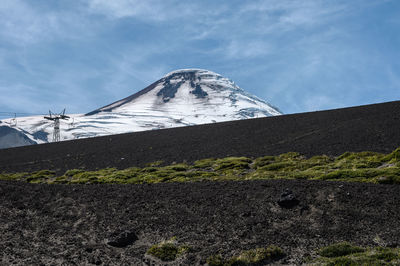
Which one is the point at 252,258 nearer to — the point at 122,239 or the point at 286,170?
the point at 122,239

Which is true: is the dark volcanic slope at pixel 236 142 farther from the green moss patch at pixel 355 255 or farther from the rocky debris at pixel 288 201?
the green moss patch at pixel 355 255

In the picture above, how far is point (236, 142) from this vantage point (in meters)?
48.3

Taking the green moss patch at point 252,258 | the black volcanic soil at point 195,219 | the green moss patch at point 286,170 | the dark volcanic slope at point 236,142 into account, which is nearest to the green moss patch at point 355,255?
the black volcanic soil at point 195,219

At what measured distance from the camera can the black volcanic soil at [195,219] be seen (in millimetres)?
13789

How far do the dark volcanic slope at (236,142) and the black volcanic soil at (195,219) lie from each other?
1707 cm

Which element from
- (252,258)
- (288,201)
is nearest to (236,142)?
(288,201)

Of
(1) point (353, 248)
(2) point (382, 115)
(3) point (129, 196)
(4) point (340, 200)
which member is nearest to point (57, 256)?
(3) point (129, 196)

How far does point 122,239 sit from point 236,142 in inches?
1360

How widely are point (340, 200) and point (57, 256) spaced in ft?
42.4

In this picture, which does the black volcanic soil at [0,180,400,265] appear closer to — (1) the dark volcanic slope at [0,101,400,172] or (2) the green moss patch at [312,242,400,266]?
(2) the green moss patch at [312,242,400,266]

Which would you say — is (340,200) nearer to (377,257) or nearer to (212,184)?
(377,257)

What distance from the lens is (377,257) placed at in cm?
1148

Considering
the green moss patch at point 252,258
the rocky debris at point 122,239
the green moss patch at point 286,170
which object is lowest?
the green moss patch at point 252,258

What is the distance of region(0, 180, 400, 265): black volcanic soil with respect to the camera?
13.8 meters
